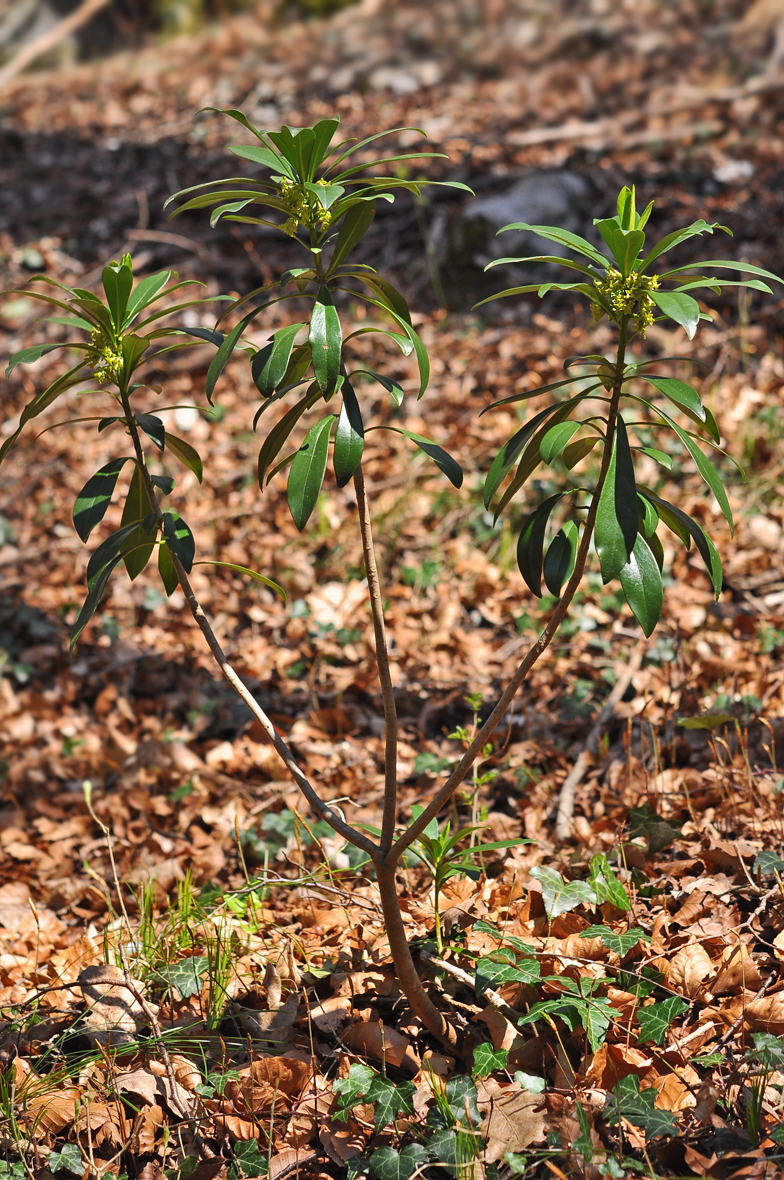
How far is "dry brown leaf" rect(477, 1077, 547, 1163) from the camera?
1.47 metres

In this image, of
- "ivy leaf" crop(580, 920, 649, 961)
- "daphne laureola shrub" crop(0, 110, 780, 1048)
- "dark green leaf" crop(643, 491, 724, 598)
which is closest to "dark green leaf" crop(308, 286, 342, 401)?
"daphne laureola shrub" crop(0, 110, 780, 1048)

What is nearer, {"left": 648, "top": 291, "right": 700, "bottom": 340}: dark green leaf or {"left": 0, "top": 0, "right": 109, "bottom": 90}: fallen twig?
{"left": 648, "top": 291, "right": 700, "bottom": 340}: dark green leaf

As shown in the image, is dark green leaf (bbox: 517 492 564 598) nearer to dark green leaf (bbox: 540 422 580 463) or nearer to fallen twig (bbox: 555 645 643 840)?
dark green leaf (bbox: 540 422 580 463)

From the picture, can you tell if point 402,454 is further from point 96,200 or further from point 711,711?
point 96,200

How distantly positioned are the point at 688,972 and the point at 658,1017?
19 cm

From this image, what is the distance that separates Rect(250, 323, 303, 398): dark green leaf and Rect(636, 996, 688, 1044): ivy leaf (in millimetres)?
1413

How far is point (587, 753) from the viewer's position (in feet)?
8.68

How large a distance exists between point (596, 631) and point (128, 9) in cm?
1301

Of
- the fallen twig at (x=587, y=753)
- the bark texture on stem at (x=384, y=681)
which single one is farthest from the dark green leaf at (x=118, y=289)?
the fallen twig at (x=587, y=753)

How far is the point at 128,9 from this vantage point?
38.6 ft

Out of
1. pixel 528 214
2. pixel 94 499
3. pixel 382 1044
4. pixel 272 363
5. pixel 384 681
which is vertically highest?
pixel 528 214

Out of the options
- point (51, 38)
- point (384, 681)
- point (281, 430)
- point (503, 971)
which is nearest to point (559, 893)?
point (503, 971)

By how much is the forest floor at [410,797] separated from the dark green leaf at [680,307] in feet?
4.09

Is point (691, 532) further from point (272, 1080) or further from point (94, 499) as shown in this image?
point (272, 1080)
